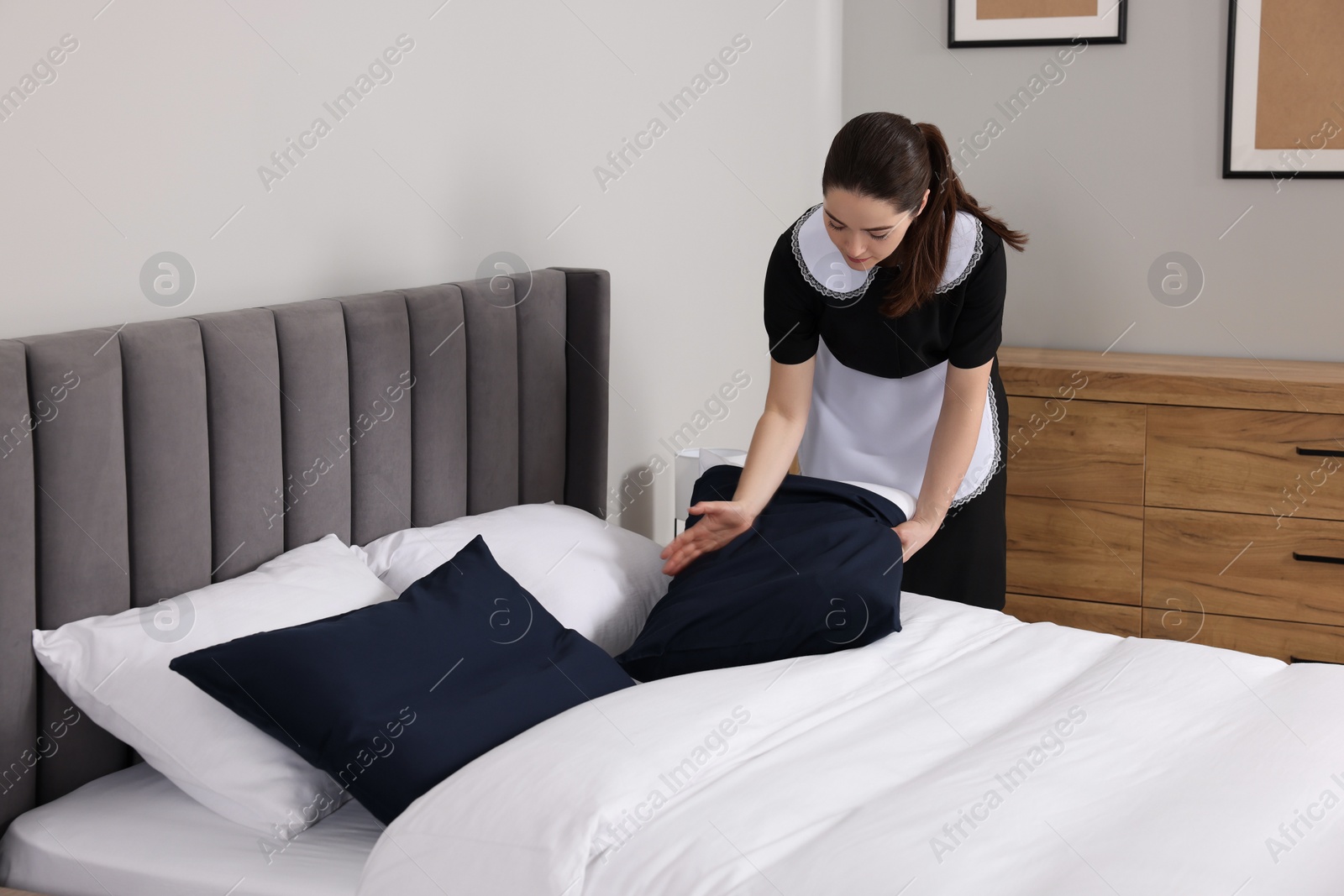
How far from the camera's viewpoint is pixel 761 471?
2068 mm

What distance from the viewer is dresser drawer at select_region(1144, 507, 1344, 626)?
9.31 feet

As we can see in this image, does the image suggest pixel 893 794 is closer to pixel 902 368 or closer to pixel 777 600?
pixel 777 600

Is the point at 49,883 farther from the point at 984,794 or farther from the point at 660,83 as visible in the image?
the point at 660,83

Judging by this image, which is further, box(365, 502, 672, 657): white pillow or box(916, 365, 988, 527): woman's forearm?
box(916, 365, 988, 527): woman's forearm

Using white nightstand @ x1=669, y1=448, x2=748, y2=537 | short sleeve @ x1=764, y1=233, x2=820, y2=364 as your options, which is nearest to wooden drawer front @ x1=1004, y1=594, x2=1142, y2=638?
white nightstand @ x1=669, y1=448, x2=748, y2=537

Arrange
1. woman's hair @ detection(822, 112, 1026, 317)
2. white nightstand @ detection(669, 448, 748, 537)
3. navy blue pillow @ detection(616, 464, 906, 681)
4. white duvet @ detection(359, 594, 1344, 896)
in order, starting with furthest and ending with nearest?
white nightstand @ detection(669, 448, 748, 537)
woman's hair @ detection(822, 112, 1026, 317)
navy blue pillow @ detection(616, 464, 906, 681)
white duvet @ detection(359, 594, 1344, 896)

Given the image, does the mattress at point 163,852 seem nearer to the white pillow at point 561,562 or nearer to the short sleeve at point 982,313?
the white pillow at point 561,562

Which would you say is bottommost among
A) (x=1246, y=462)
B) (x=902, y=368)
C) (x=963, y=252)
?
(x=1246, y=462)

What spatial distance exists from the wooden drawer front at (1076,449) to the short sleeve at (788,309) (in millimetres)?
1050

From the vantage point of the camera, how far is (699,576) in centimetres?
182

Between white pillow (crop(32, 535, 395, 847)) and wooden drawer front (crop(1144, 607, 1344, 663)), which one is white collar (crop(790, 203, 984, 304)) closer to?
white pillow (crop(32, 535, 395, 847))

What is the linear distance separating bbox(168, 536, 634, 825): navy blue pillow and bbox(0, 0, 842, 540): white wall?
20.0 inches

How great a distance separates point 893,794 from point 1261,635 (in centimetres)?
204

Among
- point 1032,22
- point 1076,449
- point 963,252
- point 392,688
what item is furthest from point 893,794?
point 1032,22
